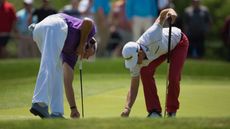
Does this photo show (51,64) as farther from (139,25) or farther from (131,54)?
(139,25)

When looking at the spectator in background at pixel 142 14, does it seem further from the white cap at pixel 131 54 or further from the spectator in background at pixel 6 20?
the white cap at pixel 131 54

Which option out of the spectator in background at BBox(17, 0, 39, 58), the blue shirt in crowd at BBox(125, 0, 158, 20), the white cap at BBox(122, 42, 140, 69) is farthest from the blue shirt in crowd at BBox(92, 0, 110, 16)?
the white cap at BBox(122, 42, 140, 69)

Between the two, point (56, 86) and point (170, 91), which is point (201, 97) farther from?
point (56, 86)

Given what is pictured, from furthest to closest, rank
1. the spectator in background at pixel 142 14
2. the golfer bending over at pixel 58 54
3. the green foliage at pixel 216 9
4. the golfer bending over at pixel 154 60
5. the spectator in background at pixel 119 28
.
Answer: the green foliage at pixel 216 9
the spectator in background at pixel 119 28
the spectator in background at pixel 142 14
the golfer bending over at pixel 154 60
the golfer bending over at pixel 58 54

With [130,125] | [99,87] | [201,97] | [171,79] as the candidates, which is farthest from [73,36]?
[99,87]

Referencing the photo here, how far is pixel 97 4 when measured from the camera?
23.8 meters

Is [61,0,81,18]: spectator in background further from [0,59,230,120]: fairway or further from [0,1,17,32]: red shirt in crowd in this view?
[0,59,230,120]: fairway

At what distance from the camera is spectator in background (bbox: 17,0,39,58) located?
2408cm

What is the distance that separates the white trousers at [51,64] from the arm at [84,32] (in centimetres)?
22

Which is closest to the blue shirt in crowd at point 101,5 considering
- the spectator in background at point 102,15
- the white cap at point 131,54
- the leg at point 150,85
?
the spectator in background at point 102,15

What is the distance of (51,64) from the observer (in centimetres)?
1124

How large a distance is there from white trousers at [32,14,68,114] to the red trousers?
4.31 feet

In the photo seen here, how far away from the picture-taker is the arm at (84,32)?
11.4 metres

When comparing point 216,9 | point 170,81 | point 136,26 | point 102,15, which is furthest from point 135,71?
point 216,9
